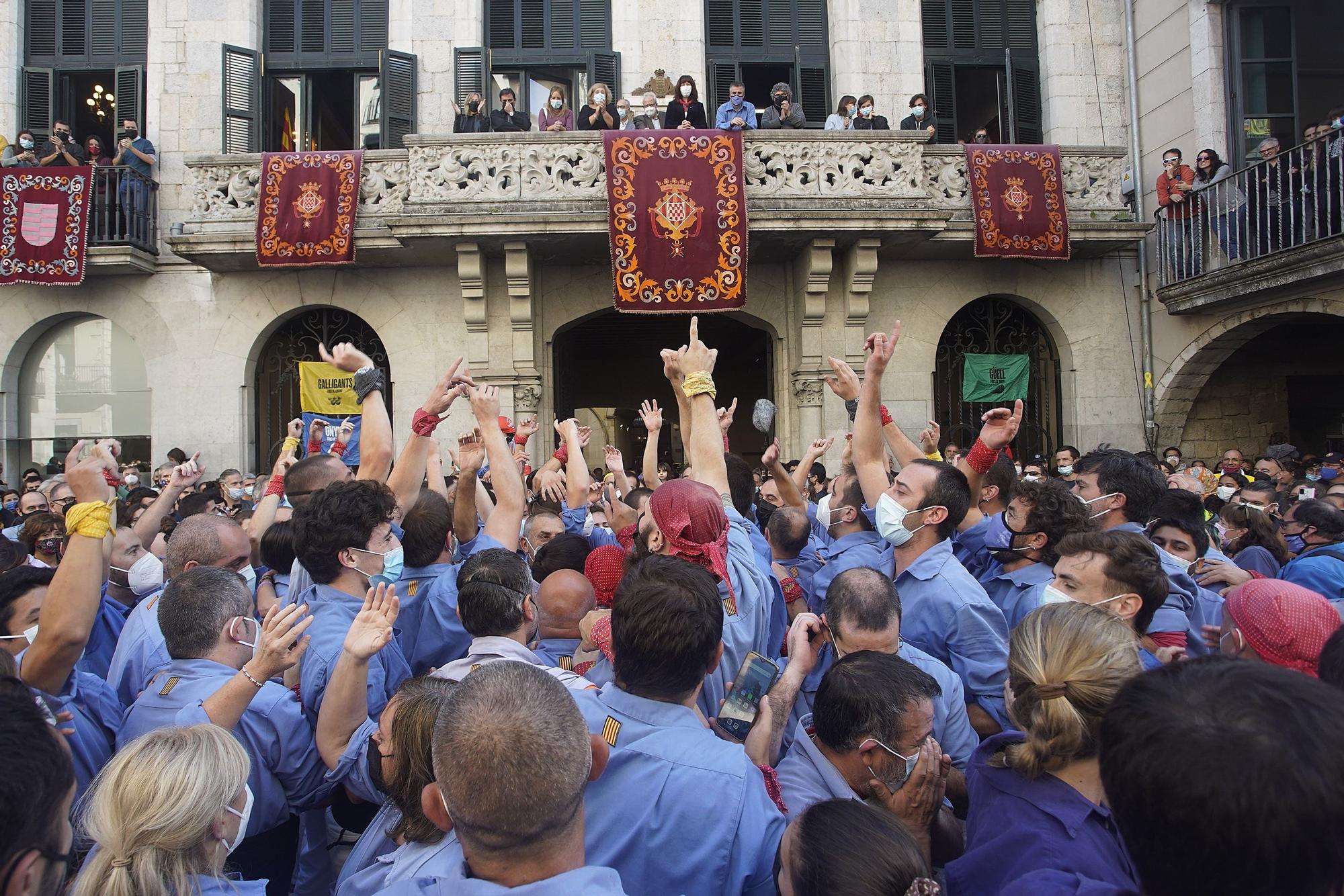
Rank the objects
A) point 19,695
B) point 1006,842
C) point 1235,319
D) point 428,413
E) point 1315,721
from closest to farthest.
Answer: point 1315,721, point 19,695, point 1006,842, point 428,413, point 1235,319

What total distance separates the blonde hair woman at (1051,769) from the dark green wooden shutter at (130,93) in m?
14.6

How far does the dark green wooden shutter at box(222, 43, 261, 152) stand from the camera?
1245 centimetres

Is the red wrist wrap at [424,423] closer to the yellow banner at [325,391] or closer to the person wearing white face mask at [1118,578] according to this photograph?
the person wearing white face mask at [1118,578]

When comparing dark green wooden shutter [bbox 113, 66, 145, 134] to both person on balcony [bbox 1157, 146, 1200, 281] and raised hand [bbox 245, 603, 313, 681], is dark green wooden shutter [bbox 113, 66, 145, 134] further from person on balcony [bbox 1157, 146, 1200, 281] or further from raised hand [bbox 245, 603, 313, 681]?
person on balcony [bbox 1157, 146, 1200, 281]

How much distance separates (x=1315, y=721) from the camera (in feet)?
3.89

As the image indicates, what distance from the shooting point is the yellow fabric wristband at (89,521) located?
8.78 ft

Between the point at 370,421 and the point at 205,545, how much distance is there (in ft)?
3.06

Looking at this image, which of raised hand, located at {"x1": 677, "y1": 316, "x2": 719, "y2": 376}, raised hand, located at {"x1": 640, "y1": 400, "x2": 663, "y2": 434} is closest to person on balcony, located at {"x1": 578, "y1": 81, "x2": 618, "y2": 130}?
raised hand, located at {"x1": 640, "y1": 400, "x2": 663, "y2": 434}

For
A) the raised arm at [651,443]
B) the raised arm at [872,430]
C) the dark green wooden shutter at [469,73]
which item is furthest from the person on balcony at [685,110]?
the raised arm at [872,430]

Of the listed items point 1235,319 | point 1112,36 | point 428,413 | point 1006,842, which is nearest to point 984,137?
point 1112,36

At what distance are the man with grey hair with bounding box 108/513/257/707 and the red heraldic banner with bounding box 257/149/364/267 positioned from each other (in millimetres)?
8427

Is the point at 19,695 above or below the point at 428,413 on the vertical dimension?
below

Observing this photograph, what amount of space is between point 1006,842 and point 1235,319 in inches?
497

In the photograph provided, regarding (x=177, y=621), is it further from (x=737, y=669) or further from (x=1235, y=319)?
(x=1235, y=319)
